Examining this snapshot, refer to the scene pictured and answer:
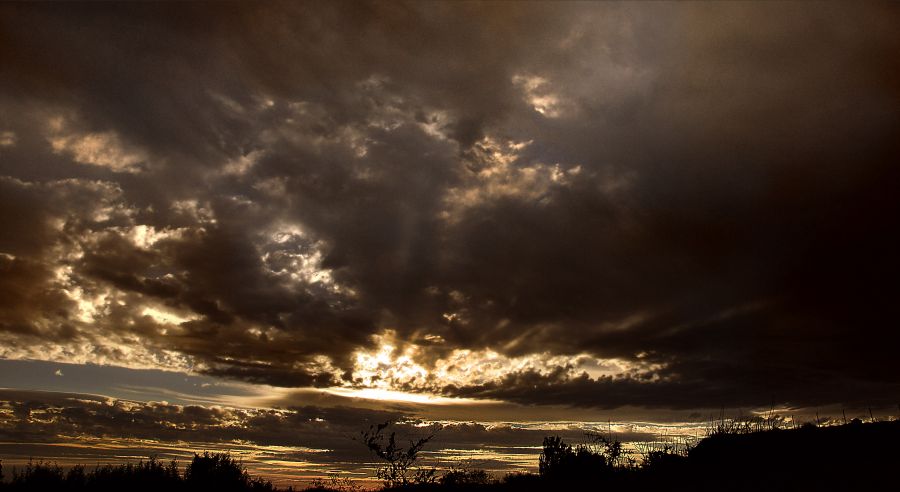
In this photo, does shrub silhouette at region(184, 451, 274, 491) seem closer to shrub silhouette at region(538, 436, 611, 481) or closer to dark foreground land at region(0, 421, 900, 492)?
dark foreground land at region(0, 421, 900, 492)

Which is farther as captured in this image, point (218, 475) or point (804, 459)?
point (218, 475)

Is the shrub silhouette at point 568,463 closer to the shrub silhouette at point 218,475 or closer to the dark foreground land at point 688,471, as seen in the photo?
the dark foreground land at point 688,471

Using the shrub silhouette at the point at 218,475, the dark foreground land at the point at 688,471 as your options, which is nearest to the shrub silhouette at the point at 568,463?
the dark foreground land at the point at 688,471

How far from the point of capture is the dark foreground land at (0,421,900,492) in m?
13.4

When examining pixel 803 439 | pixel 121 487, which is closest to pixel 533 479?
pixel 803 439

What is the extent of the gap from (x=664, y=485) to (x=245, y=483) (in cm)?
1766

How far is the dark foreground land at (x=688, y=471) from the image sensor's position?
43.9 ft

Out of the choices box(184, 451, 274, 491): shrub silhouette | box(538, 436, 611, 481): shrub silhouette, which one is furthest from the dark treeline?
box(538, 436, 611, 481): shrub silhouette

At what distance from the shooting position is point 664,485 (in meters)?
15.9

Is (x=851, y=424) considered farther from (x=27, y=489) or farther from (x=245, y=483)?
(x=27, y=489)

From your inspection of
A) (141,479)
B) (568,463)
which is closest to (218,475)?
(141,479)

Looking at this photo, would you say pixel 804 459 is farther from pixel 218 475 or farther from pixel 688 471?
pixel 218 475

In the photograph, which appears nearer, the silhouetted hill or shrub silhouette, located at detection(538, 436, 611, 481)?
the silhouetted hill

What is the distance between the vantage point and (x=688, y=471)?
17.0m
